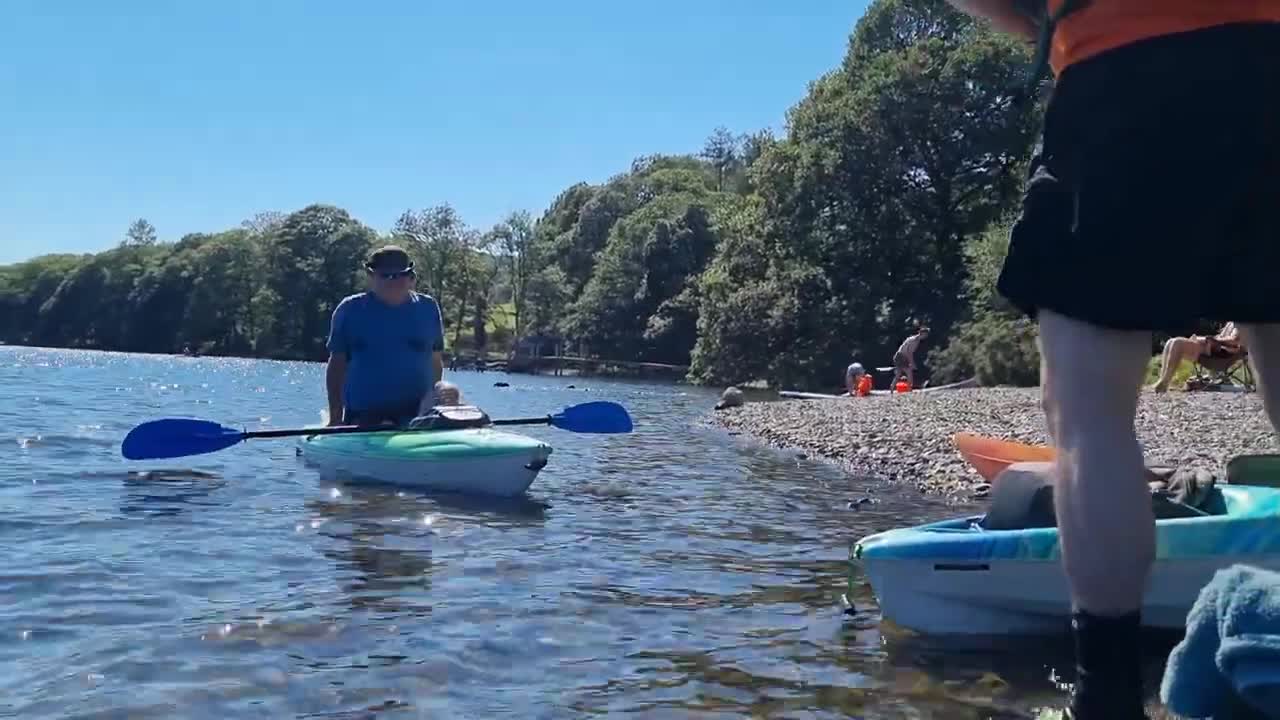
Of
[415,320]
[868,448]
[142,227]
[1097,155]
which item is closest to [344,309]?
[415,320]

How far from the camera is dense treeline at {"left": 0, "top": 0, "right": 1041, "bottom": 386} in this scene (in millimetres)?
37031

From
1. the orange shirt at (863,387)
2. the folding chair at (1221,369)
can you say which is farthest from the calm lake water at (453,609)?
the orange shirt at (863,387)

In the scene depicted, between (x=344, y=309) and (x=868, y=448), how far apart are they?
230 inches

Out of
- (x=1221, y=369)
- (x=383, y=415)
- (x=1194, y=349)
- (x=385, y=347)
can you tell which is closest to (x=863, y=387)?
(x=1221, y=369)

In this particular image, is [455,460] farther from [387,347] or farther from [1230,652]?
[1230,652]

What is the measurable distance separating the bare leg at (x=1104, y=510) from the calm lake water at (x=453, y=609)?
4.36 ft

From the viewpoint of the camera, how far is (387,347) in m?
8.58

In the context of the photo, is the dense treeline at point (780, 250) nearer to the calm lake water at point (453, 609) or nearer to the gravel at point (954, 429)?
the calm lake water at point (453, 609)

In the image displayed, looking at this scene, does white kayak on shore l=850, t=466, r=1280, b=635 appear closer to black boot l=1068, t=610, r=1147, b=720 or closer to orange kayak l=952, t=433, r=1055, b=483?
black boot l=1068, t=610, r=1147, b=720

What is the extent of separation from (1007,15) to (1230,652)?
1271 millimetres

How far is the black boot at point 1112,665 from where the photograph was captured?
194 centimetres

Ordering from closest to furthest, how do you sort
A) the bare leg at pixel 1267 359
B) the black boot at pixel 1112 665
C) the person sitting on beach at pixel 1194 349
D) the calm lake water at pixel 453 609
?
the black boot at pixel 1112 665
the bare leg at pixel 1267 359
the calm lake water at pixel 453 609
the person sitting on beach at pixel 1194 349

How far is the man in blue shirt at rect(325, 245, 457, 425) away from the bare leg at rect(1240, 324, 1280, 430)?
6858mm

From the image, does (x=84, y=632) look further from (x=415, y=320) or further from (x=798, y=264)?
(x=798, y=264)
